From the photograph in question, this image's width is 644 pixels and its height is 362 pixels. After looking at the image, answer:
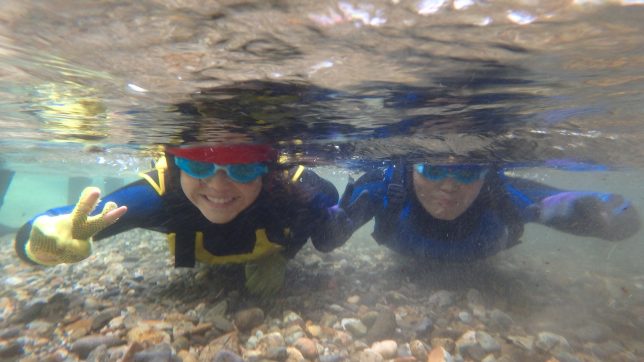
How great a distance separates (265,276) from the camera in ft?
19.5

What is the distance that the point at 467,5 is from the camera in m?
2.60

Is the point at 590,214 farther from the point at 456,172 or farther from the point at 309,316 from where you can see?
the point at 309,316

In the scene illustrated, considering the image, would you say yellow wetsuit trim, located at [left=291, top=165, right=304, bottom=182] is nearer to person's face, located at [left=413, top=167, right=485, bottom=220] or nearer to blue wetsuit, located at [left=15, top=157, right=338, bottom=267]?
blue wetsuit, located at [left=15, top=157, right=338, bottom=267]

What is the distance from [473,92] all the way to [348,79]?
68.3 inches

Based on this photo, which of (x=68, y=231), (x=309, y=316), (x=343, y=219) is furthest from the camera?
(x=343, y=219)

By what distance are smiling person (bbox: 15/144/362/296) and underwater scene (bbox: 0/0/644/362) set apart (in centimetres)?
4

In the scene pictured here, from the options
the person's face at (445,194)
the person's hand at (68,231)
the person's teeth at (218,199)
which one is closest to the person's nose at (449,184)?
the person's face at (445,194)

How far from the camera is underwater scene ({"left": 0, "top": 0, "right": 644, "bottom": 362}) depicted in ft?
9.96

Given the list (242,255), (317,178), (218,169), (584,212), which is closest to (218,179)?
(218,169)

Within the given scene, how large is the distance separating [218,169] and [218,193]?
38 cm

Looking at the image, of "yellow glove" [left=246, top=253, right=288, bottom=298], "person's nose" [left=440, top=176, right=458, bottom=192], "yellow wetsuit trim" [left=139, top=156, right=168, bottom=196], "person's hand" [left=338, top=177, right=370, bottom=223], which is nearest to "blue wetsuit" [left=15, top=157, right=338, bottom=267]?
"yellow wetsuit trim" [left=139, top=156, right=168, bottom=196]

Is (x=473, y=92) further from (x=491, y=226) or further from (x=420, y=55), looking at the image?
(x=491, y=226)

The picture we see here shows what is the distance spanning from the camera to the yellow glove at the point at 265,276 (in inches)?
230

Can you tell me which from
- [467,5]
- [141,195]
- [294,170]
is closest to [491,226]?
[294,170]
